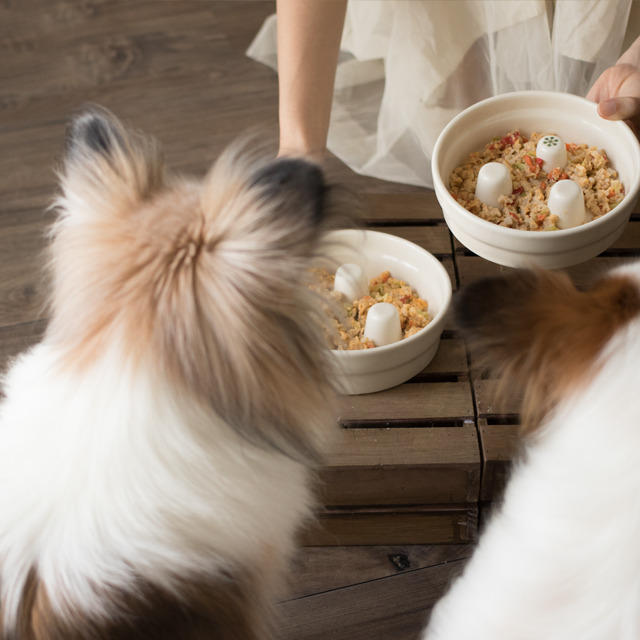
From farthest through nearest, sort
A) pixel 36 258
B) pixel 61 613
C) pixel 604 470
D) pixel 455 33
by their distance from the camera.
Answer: pixel 36 258 < pixel 455 33 < pixel 61 613 < pixel 604 470

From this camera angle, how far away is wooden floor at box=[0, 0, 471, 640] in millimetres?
1957

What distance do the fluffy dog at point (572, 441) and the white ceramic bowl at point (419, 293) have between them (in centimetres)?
37

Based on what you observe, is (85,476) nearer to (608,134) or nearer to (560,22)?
(608,134)

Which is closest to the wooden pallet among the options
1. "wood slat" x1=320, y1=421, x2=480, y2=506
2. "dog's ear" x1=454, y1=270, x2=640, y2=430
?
Answer: "wood slat" x1=320, y1=421, x2=480, y2=506

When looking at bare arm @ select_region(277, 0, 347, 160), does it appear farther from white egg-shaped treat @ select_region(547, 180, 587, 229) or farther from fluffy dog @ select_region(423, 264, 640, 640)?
fluffy dog @ select_region(423, 264, 640, 640)

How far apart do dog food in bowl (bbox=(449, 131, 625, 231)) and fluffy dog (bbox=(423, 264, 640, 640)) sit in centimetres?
52

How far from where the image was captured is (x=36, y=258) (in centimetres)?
197

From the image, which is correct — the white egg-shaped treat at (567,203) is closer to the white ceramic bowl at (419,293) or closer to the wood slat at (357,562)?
the white ceramic bowl at (419,293)

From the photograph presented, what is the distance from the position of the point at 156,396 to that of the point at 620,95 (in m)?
0.99

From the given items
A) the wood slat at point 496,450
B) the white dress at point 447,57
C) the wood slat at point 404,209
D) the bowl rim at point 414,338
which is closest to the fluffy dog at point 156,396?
the bowl rim at point 414,338

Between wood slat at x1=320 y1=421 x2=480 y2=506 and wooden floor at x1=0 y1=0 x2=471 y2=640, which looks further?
wooden floor at x1=0 y1=0 x2=471 y2=640

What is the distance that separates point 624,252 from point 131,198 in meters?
0.96

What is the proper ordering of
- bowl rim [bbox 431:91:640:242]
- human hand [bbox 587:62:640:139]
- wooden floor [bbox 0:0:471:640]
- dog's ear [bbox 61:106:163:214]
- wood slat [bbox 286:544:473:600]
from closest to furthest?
dog's ear [bbox 61:106:163:214] → bowl rim [bbox 431:91:640:242] → human hand [bbox 587:62:640:139] → wood slat [bbox 286:544:473:600] → wooden floor [bbox 0:0:471:640]

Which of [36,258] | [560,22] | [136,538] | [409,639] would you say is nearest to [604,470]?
[136,538]
